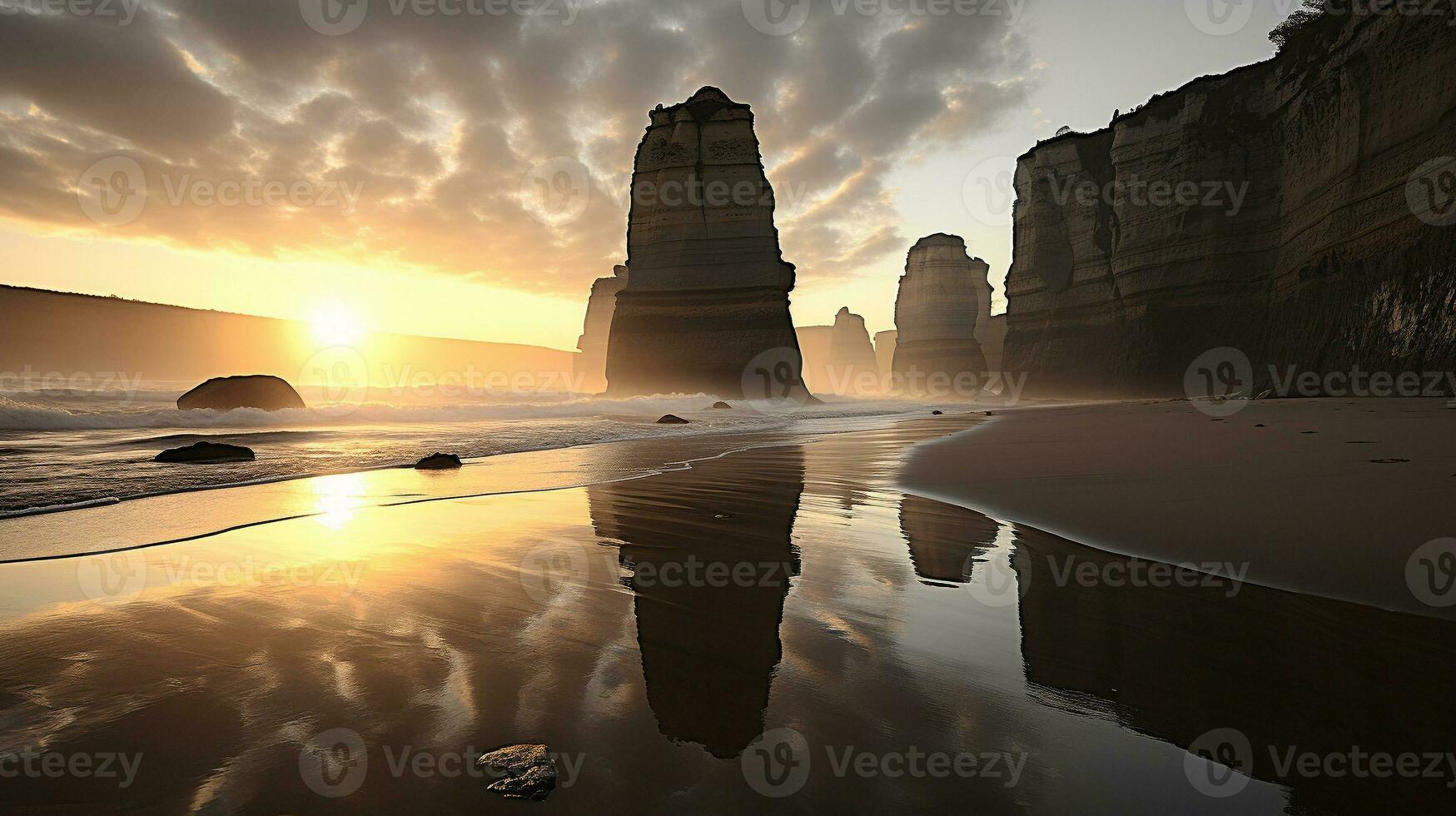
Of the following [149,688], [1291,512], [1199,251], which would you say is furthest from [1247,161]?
[149,688]

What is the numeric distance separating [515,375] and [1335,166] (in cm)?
11523

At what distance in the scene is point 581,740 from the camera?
140cm

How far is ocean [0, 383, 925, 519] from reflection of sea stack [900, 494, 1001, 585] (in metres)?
5.72

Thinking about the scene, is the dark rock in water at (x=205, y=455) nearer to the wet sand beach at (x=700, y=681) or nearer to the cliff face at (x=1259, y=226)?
the wet sand beach at (x=700, y=681)

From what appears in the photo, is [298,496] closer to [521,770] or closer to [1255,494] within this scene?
[521,770]

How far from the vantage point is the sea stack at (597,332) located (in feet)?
248

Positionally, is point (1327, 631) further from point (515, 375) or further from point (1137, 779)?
point (515, 375)

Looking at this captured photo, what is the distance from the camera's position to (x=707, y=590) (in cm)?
260

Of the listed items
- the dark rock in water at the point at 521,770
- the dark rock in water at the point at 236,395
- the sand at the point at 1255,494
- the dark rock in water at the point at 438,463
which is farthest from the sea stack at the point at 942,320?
the dark rock in water at the point at 521,770

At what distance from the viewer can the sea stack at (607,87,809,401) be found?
33.0m

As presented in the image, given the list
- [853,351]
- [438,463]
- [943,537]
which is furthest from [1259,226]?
[853,351]

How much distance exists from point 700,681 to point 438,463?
5.96 meters

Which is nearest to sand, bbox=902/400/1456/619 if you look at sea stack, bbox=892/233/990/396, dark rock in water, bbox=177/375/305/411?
dark rock in water, bbox=177/375/305/411

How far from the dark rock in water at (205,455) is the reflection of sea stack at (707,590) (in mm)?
4890
